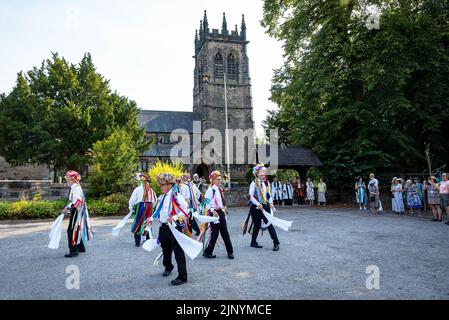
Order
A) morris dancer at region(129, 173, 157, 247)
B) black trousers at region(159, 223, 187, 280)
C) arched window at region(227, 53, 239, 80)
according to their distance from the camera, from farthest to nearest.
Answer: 1. arched window at region(227, 53, 239, 80)
2. morris dancer at region(129, 173, 157, 247)
3. black trousers at region(159, 223, 187, 280)

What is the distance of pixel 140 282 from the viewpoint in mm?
5371

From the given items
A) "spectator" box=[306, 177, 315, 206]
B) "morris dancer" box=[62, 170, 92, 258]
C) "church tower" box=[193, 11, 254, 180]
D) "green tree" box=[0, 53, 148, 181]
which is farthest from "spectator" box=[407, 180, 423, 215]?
"church tower" box=[193, 11, 254, 180]

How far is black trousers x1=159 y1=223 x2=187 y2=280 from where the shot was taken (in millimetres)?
5312

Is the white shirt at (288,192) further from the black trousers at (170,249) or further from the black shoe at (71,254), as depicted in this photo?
the black trousers at (170,249)

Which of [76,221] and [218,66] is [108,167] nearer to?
[76,221]

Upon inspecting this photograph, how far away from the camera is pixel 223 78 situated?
175 ft

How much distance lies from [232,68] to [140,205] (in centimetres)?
4818

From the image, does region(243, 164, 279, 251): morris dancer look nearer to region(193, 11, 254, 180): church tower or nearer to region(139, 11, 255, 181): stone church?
region(139, 11, 255, 181): stone church

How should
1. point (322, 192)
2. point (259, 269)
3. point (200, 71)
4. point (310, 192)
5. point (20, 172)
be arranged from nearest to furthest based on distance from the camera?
point (259, 269)
point (322, 192)
point (310, 192)
point (20, 172)
point (200, 71)

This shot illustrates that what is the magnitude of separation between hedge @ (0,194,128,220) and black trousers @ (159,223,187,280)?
12347mm

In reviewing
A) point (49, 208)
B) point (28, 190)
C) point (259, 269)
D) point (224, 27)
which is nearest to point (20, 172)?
point (28, 190)

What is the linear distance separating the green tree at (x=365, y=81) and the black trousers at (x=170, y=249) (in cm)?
1754

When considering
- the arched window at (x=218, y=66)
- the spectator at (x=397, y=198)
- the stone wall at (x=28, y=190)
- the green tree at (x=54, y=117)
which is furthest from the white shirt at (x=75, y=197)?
the arched window at (x=218, y=66)
